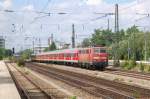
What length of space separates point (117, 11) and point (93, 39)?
9105 centimetres

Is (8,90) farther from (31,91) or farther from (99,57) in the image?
(99,57)

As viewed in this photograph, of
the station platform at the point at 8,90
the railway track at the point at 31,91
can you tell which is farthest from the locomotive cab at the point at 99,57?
the station platform at the point at 8,90

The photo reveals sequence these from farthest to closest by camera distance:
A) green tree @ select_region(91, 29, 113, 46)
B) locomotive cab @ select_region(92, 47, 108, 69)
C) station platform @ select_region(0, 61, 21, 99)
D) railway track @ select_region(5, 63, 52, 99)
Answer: green tree @ select_region(91, 29, 113, 46) → locomotive cab @ select_region(92, 47, 108, 69) → railway track @ select_region(5, 63, 52, 99) → station platform @ select_region(0, 61, 21, 99)

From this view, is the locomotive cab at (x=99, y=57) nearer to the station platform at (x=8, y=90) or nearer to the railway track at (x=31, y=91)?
the railway track at (x=31, y=91)

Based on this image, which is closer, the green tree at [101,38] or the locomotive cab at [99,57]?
the locomotive cab at [99,57]

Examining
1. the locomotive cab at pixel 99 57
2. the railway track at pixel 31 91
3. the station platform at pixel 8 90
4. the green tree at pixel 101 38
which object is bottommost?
the railway track at pixel 31 91

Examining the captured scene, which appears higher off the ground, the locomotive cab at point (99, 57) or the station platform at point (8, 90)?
the locomotive cab at point (99, 57)

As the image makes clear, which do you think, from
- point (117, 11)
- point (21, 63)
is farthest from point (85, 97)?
point (21, 63)

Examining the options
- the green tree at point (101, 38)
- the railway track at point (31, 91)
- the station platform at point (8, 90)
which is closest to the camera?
the station platform at point (8, 90)

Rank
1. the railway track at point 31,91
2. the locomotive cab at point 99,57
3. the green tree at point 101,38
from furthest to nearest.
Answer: the green tree at point 101,38 < the locomotive cab at point 99,57 < the railway track at point 31,91

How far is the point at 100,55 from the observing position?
2034 inches

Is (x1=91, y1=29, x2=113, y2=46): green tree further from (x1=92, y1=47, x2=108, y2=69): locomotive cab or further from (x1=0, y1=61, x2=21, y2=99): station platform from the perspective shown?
(x1=0, y1=61, x2=21, y2=99): station platform

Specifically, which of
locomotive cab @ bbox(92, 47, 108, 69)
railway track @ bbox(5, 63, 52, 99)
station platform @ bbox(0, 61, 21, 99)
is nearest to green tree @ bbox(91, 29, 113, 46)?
locomotive cab @ bbox(92, 47, 108, 69)

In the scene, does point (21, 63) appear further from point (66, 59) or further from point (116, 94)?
point (116, 94)
